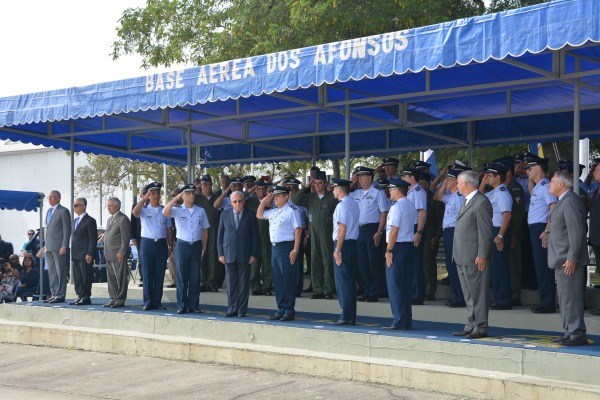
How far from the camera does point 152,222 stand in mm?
12953

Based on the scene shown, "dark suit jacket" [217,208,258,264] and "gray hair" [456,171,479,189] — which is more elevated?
"gray hair" [456,171,479,189]

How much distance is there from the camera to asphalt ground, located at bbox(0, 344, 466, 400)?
8828mm

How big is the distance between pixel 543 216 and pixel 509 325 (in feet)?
4.34

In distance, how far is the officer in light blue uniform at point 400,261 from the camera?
9883 millimetres

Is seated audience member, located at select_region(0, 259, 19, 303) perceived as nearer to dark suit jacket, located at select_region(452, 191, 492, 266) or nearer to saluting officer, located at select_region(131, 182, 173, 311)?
saluting officer, located at select_region(131, 182, 173, 311)

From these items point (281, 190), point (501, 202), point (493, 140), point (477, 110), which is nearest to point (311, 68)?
point (281, 190)

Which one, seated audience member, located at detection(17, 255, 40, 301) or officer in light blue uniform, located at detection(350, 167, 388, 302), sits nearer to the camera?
officer in light blue uniform, located at detection(350, 167, 388, 302)

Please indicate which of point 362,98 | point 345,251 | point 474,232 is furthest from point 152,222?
point 474,232

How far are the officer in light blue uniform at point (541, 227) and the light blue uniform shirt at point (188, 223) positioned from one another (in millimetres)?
4728

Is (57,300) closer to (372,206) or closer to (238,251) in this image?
(238,251)

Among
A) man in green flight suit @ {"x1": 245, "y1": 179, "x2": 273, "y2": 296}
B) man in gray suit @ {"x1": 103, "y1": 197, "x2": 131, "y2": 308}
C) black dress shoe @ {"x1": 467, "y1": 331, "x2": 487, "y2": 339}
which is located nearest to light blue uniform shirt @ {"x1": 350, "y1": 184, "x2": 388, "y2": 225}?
man in green flight suit @ {"x1": 245, "y1": 179, "x2": 273, "y2": 296}

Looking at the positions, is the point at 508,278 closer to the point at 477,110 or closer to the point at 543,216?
the point at 543,216

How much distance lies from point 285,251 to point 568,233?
406 cm

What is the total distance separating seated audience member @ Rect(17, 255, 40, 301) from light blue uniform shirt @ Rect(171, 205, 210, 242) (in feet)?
22.7
